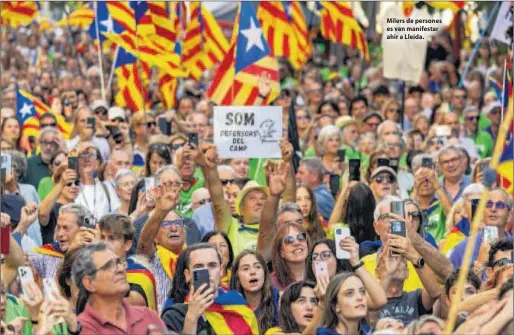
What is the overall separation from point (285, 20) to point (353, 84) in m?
7.36

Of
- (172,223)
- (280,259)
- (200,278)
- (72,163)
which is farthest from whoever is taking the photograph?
(72,163)

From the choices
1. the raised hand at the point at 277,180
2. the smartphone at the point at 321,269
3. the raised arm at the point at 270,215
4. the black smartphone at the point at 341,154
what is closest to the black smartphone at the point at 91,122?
the black smartphone at the point at 341,154

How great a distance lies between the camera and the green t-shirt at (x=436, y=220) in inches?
502

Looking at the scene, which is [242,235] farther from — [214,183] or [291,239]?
[291,239]

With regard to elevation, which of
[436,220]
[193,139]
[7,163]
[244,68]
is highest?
[244,68]

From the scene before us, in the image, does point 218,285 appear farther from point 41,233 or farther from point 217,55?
point 217,55

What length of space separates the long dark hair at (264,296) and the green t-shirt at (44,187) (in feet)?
13.8

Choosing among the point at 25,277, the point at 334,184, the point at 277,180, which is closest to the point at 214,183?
the point at 277,180

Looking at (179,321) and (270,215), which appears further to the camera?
(270,215)

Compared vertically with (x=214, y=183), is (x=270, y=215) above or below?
below

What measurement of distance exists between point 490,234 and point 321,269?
1.75m

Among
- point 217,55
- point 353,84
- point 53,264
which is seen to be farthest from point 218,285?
point 353,84

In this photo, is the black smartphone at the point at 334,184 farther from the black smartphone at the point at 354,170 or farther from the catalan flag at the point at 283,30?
the catalan flag at the point at 283,30

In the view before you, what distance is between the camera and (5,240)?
890 centimetres
